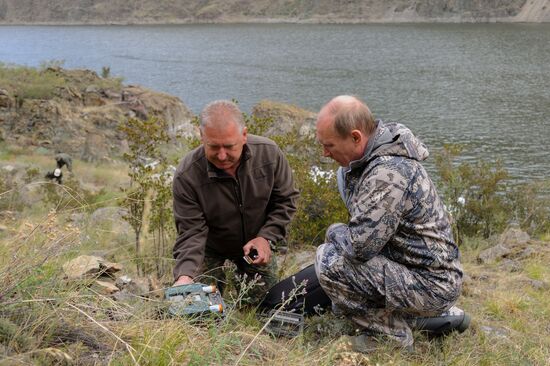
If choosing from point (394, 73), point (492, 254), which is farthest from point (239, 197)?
point (394, 73)

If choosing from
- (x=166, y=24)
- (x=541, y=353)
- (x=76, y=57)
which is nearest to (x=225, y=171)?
(x=541, y=353)

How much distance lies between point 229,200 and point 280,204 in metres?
0.38

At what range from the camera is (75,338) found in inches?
97.9

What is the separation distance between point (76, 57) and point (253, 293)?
47892 millimetres

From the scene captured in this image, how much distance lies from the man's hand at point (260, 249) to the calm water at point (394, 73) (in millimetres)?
12329

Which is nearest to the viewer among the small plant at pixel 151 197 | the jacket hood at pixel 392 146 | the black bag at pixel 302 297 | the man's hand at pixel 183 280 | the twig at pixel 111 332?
the twig at pixel 111 332

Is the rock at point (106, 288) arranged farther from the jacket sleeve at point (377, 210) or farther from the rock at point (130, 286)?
the jacket sleeve at point (377, 210)

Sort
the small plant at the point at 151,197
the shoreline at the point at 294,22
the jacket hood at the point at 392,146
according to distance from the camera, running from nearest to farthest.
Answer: the jacket hood at the point at 392,146, the small plant at the point at 151,197, the shoreline at the point at 294,22

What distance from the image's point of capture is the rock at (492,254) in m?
6.23

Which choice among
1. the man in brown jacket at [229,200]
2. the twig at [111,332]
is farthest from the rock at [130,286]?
the twig at [111,332]

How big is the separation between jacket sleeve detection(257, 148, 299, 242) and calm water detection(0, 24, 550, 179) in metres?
12.0

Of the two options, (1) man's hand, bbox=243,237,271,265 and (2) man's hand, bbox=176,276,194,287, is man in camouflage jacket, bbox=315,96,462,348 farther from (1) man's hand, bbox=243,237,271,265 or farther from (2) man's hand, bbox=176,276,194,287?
(2) man's hand, bbox=176,276,194,287

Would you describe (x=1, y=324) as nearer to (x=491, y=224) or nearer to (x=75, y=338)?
(x=75, y=338)

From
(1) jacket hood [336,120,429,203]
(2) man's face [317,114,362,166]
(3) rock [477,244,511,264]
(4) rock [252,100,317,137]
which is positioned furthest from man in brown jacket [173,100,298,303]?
(4) rock [252,100,317,137]
